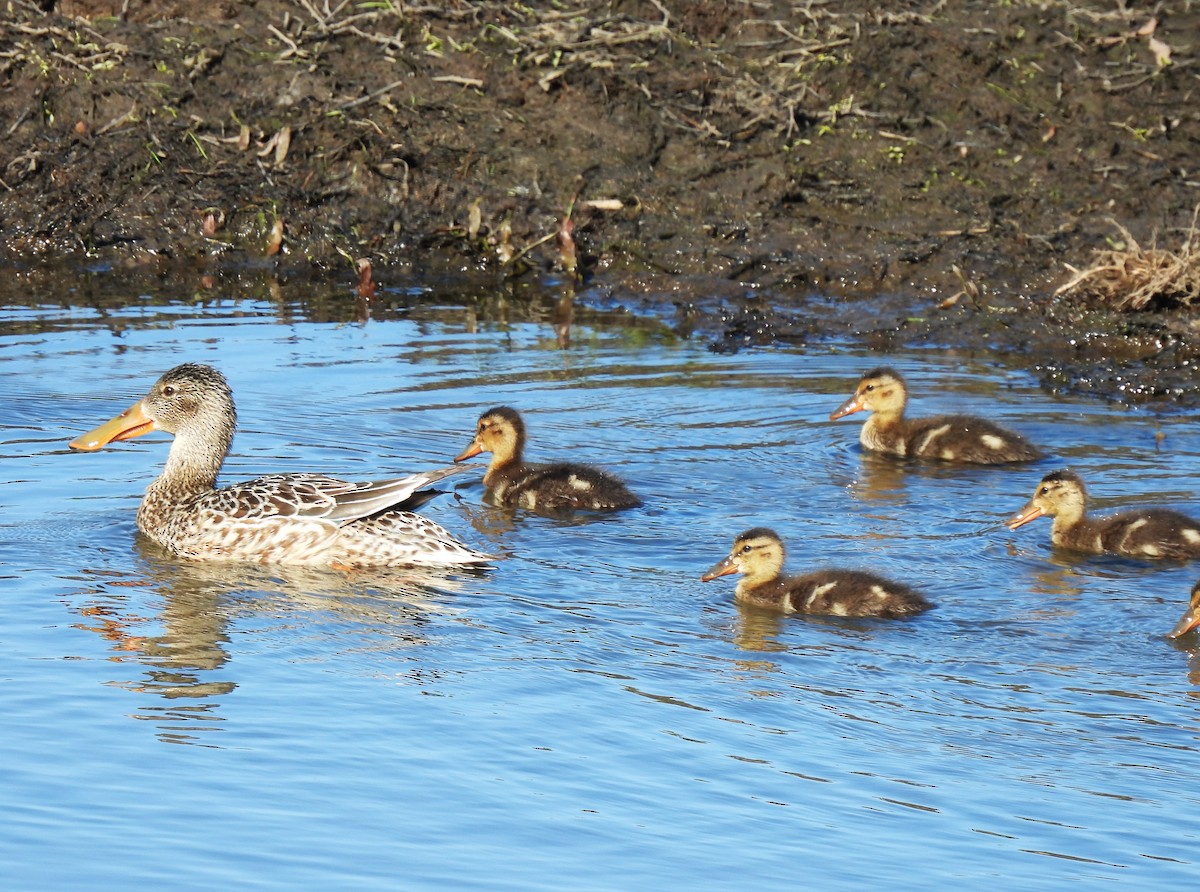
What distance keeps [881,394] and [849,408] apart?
21 cm

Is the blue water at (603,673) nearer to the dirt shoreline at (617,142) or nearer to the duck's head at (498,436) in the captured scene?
the duck's head at (498,436)

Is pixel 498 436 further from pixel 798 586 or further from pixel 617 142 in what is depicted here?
pixel 617 142

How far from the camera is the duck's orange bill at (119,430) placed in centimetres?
959

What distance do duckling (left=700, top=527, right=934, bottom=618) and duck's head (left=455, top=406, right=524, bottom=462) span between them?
2202 millimetres

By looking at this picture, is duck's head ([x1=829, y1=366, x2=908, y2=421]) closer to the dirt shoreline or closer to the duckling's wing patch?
the duckling's wing patch

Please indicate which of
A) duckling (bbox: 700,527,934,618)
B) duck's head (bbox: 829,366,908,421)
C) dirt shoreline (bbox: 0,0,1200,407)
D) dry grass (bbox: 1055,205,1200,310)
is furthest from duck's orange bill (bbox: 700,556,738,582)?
dirt shoreline (bbox: 0,0,1200,407)

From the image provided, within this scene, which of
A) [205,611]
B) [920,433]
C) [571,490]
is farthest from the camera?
[920,433]

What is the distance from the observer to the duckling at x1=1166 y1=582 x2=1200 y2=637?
25.1 ft

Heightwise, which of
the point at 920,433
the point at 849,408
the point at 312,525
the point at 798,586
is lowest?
the point at 798,586

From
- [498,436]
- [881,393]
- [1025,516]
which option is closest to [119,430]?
[498,436]

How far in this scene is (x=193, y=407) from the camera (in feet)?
30.9

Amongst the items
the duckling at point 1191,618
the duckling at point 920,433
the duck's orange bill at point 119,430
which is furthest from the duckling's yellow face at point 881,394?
the duck's orange bill at point 119,430

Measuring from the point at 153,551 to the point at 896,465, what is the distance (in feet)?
13.5

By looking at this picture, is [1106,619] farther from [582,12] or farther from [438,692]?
[582,12]
